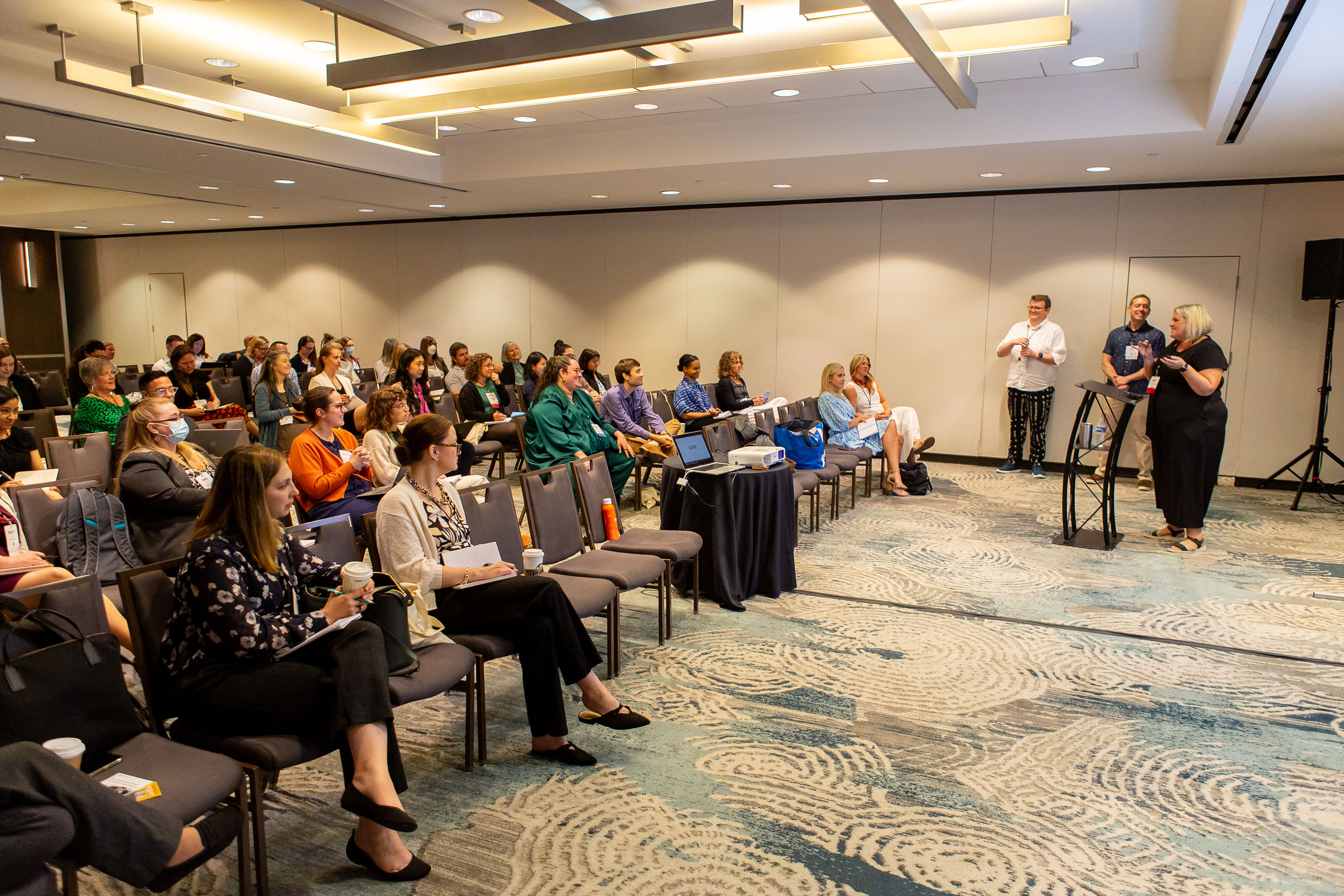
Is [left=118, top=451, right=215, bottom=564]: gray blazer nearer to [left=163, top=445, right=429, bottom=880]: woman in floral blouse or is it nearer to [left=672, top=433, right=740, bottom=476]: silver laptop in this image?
[left=163, top=445, right=429, bottom=880]: woman in floral blouse

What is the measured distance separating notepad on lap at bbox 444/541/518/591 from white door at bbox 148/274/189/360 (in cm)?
1508

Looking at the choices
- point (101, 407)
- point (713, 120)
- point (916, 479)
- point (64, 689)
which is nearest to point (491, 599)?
point (64, 689)

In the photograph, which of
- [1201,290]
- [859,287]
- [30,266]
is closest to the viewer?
[1201,290]

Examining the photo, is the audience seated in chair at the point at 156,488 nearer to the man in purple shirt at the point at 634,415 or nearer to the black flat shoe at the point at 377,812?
the black flat shoe at the point at 377,812

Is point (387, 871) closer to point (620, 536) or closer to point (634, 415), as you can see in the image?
point (620, 536)

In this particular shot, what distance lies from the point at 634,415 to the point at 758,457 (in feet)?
8.66

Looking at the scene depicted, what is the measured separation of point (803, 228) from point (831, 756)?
8.33 m

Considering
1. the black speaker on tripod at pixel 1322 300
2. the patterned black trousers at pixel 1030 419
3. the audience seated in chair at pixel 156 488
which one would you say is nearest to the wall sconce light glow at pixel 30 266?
the audience seated in chair at pixel 156 488

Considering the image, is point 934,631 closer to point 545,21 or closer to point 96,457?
point 545,21

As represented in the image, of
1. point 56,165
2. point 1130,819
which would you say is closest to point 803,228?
point 56,165

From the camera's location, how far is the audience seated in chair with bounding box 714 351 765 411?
839 cm

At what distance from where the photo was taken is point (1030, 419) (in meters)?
9.64

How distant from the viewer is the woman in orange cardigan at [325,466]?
180 inches

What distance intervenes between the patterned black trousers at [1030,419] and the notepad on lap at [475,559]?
761 centimetres
